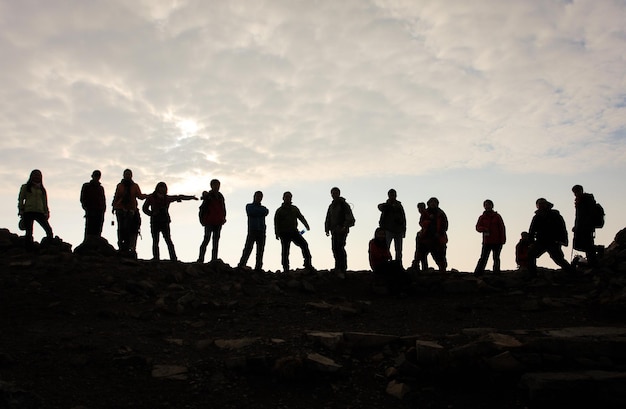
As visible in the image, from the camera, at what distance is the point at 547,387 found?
7125mm

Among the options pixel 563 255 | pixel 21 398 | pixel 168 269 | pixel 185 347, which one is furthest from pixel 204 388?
pixel 563 255

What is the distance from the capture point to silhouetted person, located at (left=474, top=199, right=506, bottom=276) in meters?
14.0

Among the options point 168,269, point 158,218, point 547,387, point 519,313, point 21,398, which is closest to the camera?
point 21,398

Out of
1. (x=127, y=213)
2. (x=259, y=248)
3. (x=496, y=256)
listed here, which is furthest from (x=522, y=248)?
(x=127, y=213)

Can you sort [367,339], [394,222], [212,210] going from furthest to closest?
[394,222] < [212,210] < [367,339]

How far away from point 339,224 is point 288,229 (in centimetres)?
150

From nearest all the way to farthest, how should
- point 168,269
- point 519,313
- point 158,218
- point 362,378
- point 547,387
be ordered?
point 547,387, point 362,378, point 519,313, point 168,269, point 158,218

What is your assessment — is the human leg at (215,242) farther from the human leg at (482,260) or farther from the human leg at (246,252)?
the human leg at (482,260)

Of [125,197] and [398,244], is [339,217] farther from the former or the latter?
[125,197]

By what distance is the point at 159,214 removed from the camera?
14.3m

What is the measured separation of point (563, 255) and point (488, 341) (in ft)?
22.8

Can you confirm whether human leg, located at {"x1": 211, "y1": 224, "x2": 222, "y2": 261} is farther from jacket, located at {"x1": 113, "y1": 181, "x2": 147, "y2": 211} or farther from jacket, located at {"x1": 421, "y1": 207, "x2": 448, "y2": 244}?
jacket, located at {"x1": 421, "y1": 207, "x2": 448, "y2": 244}

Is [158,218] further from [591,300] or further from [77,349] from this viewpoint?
[591,300]

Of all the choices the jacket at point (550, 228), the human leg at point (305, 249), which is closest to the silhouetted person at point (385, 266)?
the human leg at point (305, 249)
